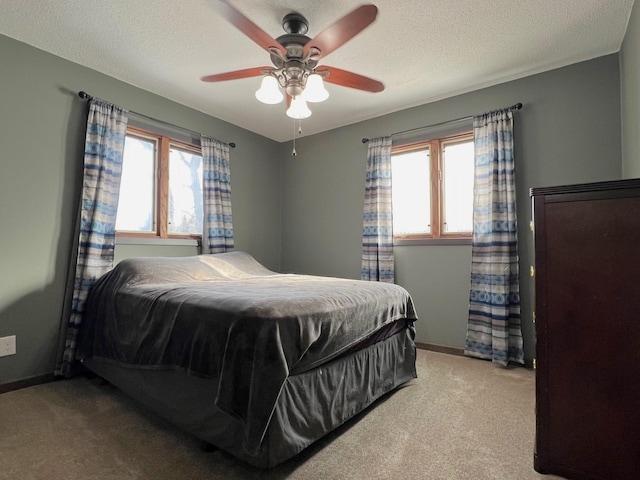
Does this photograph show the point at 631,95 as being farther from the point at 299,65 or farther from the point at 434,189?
the point at 299,65

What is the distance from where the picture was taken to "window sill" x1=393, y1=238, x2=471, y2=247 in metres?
3.16

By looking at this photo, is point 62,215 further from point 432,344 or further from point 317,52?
point 432,344

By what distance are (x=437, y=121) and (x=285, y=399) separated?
2962mm

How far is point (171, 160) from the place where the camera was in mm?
3352

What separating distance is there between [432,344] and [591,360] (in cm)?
209

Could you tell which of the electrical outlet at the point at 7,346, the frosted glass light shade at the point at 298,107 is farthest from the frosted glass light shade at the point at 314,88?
the electrical outlet at the point at 7,346

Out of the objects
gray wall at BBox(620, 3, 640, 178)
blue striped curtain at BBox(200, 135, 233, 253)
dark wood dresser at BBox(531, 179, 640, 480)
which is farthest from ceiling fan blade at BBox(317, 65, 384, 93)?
blue striped curtain at BBox(200, 135, 233, 253)

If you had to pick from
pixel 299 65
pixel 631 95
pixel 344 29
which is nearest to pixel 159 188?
pixel 299 65

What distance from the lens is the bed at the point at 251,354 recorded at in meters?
1.35

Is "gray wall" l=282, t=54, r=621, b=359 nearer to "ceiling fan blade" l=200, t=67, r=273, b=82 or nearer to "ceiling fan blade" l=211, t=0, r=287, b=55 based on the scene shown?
"ceiling fan blade" l=200, t=67, r=273, b=82

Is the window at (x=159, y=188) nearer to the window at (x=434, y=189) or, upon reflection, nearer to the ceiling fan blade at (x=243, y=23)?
the ceiling fan blade at (x=243, y=23)

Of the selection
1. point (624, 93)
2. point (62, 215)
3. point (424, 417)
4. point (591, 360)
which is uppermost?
point (624, 93)

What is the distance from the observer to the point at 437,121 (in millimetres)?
3320

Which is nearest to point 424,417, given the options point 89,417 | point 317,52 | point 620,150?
point 89,417
